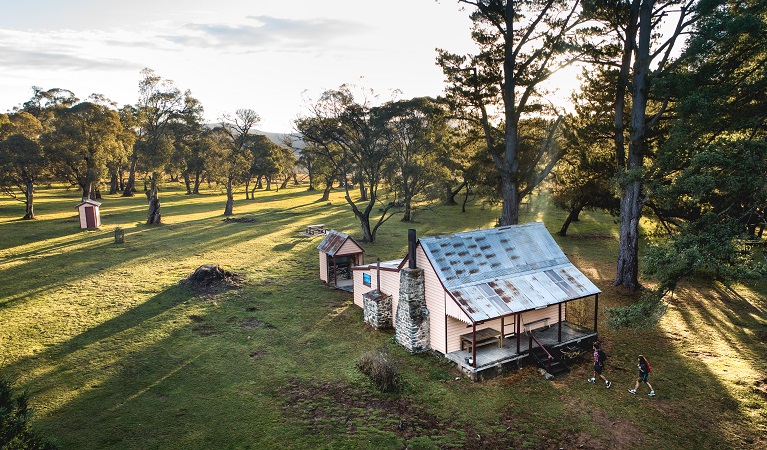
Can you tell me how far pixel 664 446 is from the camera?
35.9 feet

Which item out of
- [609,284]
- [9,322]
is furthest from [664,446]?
[9,322]

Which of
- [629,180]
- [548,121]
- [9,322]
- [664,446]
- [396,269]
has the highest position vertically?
[548,121]

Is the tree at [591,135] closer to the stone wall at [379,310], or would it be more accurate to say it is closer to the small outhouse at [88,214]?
the stone wall at [379,310]

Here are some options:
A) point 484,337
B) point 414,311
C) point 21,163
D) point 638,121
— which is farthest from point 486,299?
point 21,163

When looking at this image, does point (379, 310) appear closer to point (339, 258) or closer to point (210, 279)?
point (339, 258)

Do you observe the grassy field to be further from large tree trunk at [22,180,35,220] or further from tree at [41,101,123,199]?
tree at [41,101,123,199]

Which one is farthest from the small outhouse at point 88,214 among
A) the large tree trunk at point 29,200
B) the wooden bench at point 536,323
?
the wooden bench at point 536,323

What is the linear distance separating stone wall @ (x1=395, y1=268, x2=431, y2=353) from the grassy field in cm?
86

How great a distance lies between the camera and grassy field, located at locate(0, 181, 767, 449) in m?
11.4

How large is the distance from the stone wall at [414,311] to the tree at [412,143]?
18.9m

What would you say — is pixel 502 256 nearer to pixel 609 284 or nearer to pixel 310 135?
pixel 609 284

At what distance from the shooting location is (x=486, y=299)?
15.3m

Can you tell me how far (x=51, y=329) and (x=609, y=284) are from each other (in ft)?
89.6

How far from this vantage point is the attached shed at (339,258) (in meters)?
24.2
